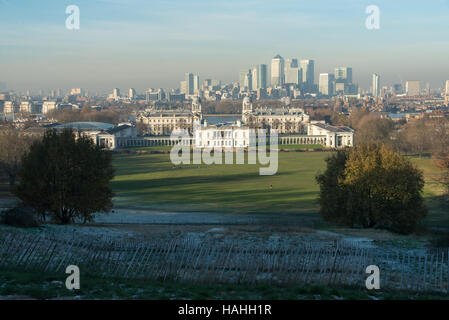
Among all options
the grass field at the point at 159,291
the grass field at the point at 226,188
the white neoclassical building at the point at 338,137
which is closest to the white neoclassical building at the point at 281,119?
the white neoclassical building at the point at 338,137

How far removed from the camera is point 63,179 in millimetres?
19953

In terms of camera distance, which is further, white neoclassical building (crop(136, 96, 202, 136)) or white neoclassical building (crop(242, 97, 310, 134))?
white neoclassical building (crop(242, 97, 310, 134))

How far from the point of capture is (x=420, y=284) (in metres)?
11.0

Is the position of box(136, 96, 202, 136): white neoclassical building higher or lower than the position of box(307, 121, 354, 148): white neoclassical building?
higher

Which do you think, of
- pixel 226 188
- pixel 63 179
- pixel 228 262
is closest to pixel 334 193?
pixel 63 179

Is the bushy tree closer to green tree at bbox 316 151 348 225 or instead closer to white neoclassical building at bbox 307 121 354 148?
green tree at bbox 316 151 348 225

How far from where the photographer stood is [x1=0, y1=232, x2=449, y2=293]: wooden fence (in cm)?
1109

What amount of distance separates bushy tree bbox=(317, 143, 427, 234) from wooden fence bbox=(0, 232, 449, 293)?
24.3ft

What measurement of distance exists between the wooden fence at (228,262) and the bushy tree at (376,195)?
7.41 m

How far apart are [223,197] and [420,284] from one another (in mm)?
22687

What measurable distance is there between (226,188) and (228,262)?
25.4 metres

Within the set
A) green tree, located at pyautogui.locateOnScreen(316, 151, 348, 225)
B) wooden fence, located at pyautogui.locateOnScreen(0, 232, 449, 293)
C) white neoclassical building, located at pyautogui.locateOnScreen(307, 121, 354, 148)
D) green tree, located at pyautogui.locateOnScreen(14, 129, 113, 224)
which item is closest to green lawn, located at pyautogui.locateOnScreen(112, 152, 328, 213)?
green tree, located at pyautogui.locateOnScreen(316, 151, 348, 225)

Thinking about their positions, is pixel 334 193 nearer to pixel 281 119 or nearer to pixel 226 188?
pixel 226 188
